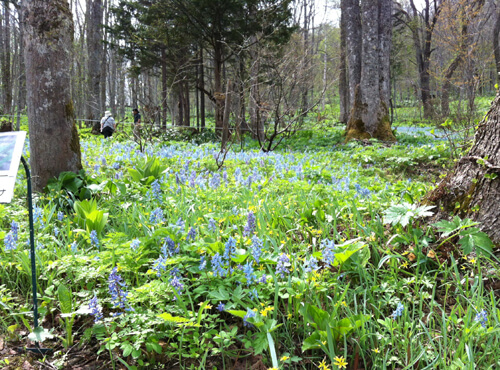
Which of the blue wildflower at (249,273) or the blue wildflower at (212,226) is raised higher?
the blue wildflower at (212,226)

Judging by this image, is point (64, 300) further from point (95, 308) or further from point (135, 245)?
point (135, 245)

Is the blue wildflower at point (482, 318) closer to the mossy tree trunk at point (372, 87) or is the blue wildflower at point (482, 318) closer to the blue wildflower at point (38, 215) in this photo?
the blue wildflower at point (38, 215)

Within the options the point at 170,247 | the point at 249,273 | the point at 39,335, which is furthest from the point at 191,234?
the point at 39,335

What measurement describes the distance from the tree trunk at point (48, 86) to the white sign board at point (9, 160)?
2033 millimetres

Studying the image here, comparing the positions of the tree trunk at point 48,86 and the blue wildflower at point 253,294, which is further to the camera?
the tree trunk at point 48,86

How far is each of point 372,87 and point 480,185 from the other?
786cm

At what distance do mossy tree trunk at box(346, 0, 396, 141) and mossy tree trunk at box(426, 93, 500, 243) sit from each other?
734 cm

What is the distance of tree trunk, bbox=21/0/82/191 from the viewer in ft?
11.8

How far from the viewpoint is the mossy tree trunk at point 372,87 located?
30.4 ft

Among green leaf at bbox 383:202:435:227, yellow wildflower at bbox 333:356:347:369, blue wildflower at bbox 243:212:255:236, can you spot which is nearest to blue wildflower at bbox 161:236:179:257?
Answer: blue wildflower at bbox 243:212:255:236

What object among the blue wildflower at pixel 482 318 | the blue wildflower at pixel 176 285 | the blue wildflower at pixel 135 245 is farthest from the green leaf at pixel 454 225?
the blue wildflower at pixel 135 245

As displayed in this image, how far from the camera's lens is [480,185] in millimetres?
2287

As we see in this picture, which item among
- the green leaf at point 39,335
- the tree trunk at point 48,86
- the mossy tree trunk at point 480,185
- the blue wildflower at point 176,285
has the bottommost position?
the green leaf at point 39,335

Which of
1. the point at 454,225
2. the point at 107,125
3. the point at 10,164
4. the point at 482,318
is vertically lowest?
the point at 482,318
